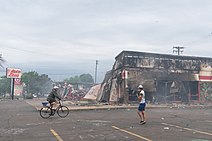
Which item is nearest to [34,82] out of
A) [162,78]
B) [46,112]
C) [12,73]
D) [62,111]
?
[12,73]

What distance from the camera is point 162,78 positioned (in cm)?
2956

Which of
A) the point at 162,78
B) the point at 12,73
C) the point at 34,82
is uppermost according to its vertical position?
the point at 12,73

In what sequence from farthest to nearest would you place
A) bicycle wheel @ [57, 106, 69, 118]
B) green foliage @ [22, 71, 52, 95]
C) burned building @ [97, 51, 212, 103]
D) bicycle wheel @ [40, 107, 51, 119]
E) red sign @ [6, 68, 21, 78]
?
1. green foliage @ [22, 71, 52, 95]
2. red sign @ [6, 68, 21, 78]
3. burned building @ [97, 51, 212, 103]
4. bicycle wheel @ [57, 106, 69, 118]
5. bicycle wheel @ [40, 107, 51, 119]

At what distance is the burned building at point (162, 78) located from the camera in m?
28.3

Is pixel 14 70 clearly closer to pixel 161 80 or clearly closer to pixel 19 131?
pixel 161 80

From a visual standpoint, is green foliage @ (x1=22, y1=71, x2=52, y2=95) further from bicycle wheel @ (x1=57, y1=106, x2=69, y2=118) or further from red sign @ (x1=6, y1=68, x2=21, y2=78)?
bicycle wheel @ (x1=57, y1=106, x2=69, y2=118)

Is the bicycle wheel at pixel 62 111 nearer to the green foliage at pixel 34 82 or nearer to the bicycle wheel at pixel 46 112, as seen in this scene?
the bicycle wheel at pixel 46 112

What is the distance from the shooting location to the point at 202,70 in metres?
30.9

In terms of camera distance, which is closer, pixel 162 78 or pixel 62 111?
pixel 62 111

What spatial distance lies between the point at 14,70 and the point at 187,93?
40.7 meters

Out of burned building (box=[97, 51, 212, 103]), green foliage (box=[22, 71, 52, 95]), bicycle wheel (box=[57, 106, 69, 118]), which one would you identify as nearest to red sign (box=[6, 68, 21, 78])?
green foliage (box=[22, 71, 52, 95])

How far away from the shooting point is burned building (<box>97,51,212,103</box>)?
28312 mm

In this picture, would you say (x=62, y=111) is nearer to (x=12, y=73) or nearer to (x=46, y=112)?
(x=46, y=112)

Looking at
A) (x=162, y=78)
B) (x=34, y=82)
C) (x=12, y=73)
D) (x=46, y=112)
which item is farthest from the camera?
(x=34, y=82)
